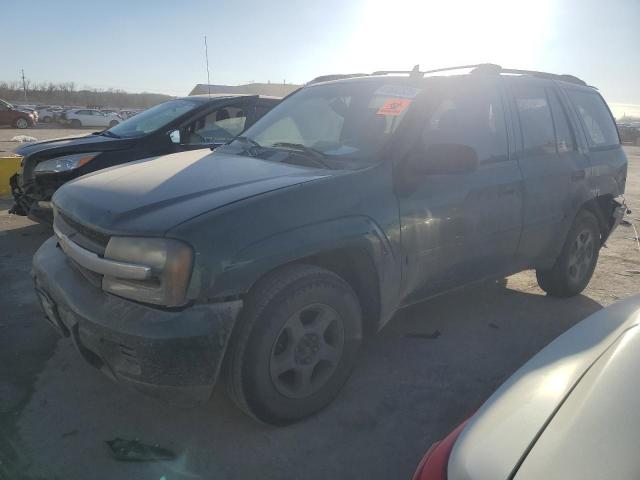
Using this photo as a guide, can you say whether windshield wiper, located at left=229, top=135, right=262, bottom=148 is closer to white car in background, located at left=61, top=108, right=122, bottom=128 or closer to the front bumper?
the front bumper

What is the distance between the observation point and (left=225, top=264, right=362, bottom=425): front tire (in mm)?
2395

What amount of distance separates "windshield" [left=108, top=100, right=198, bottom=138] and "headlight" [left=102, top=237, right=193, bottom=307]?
161 inches

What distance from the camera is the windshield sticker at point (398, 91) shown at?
3246mm

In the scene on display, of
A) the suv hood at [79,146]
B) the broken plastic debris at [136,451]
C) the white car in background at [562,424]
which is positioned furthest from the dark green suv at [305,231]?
the suv hood at [79,146]

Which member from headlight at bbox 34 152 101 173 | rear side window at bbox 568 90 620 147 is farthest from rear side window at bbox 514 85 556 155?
headlight at bbox 34 152 101 173

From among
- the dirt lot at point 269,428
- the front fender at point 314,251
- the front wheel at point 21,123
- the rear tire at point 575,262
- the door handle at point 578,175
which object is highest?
the front wheel at point 21,123

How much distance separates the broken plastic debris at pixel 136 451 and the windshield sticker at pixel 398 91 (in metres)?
2.45

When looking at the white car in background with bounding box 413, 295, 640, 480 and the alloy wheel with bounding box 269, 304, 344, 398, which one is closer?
the white car in background with bounding box 413, 295, 640, 480

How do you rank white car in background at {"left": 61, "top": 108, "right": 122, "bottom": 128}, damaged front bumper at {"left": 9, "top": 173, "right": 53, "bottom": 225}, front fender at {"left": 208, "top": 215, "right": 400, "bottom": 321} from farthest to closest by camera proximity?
white car in background at {"left": 61, "top": 108, "right": 122, "bottom": 128}
damaged front bumper at {"left": 9, "top": 173, "right": 53, "bottom": 225}
front fender at {"left": 208, "top": 215, "right": 400, "bottom": 321}

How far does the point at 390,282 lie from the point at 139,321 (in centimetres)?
138

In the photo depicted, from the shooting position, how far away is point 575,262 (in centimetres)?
457

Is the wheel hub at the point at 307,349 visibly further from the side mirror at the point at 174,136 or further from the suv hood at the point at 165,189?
the side mirror at the point at 174,136

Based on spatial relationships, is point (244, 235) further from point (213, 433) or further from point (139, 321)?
point (213, 433)

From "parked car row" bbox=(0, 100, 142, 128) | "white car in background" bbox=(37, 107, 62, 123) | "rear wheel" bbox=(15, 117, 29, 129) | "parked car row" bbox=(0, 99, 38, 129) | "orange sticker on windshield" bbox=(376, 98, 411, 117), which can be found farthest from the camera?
"white car in background" bbox=(37, 107, 62, 123)
